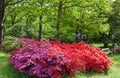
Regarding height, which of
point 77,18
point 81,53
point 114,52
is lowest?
point 114,52

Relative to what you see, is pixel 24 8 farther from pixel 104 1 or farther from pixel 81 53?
pixel 81 53

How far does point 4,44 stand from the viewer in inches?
754

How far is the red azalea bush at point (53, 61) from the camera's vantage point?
9.30m

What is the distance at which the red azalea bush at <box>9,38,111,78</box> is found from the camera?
9297mm

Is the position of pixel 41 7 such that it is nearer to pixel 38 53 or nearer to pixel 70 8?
pixel 70 8

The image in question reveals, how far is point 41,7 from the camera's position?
55.7 feet

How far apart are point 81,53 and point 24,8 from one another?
303 inches

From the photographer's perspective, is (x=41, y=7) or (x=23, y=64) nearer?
(x=23, y=64)

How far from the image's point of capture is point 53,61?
9.38 m

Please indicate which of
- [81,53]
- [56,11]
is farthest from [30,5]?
[81,53]

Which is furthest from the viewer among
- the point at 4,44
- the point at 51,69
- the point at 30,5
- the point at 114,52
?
the point at 114,52

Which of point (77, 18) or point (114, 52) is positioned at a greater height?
point (77, 18)

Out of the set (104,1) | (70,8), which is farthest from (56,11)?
(104,1)

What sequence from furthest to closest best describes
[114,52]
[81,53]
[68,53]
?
1. [114,52]
2. [81,53]
3. [68,53]
